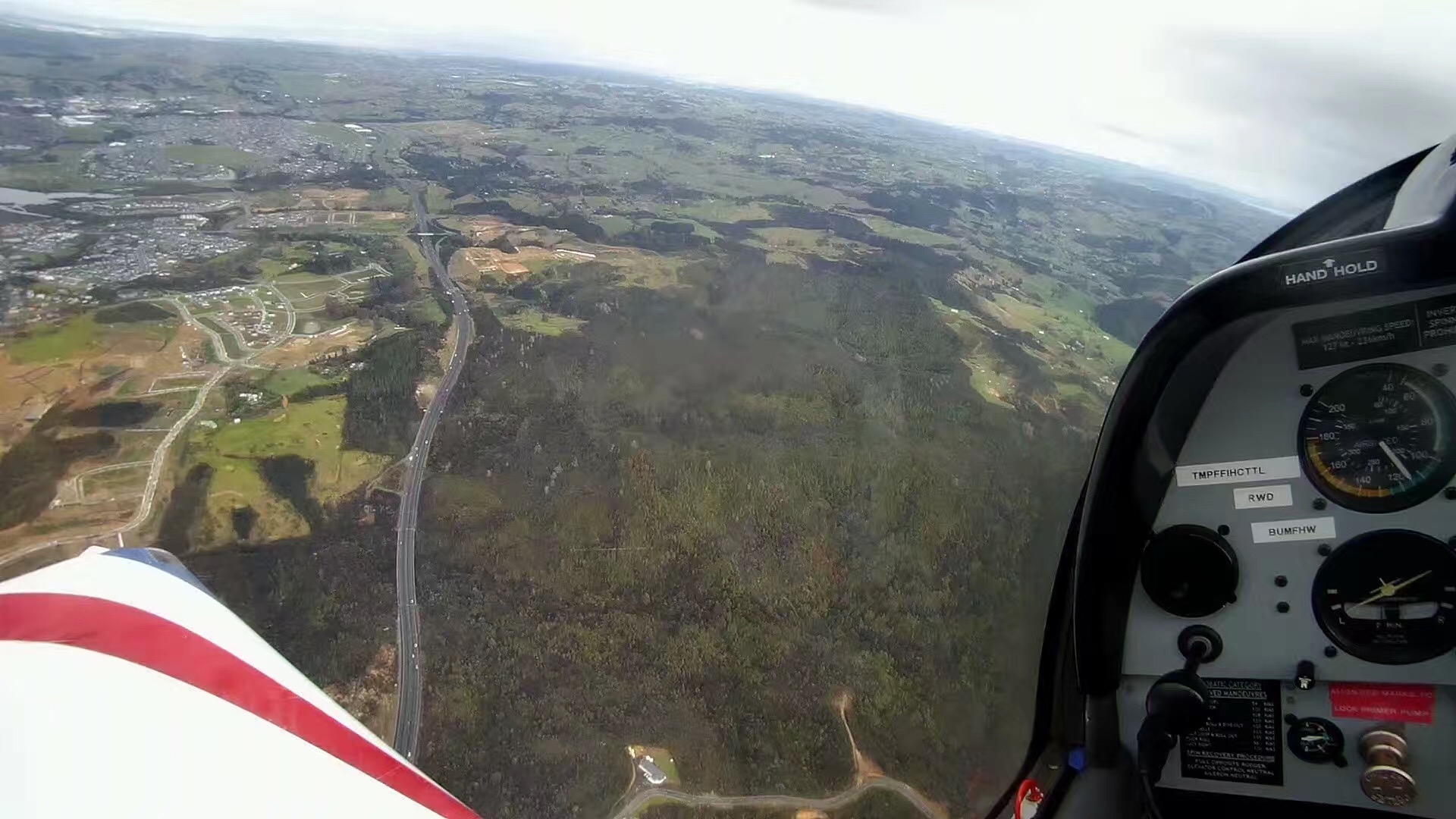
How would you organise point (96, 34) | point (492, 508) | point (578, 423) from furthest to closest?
point (96, 34) < point (578, 423) < point (492, 508)

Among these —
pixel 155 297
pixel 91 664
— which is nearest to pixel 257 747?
pixel 91 664

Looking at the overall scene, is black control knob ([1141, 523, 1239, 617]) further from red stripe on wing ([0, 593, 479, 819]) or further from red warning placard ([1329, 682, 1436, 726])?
red stripe on wing ([0, 593, 479, 819])

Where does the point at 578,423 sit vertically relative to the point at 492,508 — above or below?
above

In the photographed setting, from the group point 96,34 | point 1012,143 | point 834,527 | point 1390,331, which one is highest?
point 1012,143

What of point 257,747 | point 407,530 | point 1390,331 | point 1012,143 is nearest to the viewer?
point 1390,331

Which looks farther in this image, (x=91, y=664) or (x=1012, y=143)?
(x=1012, y=143)

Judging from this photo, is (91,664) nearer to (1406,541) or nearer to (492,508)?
(1406,541)

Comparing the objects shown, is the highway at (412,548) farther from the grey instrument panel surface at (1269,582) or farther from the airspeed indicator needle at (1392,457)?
the airspeed indicator needle at (1392,457)
